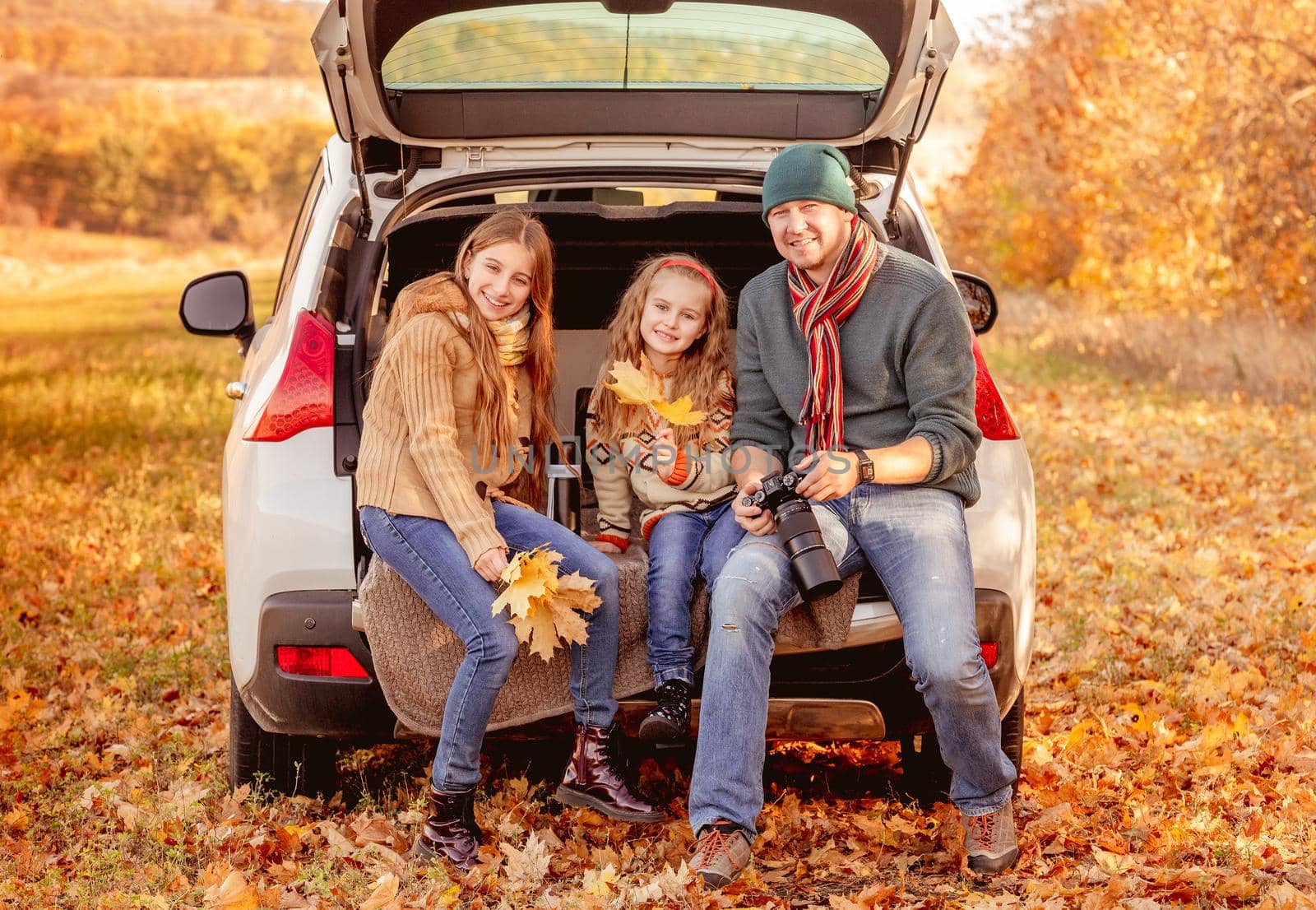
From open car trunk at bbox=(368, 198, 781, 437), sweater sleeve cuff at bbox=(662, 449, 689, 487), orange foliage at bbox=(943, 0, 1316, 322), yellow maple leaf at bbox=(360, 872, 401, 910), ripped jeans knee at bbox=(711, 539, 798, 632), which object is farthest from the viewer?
orange foliage at bbox=(943, 0, 1316, 322)

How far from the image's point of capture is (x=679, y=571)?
3.47 meters

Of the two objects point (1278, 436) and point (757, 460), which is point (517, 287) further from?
point (1278, 436)

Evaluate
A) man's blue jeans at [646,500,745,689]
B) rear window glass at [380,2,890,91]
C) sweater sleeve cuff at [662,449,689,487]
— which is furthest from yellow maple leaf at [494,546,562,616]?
rear window glass at [380,2,890,91]

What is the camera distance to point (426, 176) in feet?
13.2

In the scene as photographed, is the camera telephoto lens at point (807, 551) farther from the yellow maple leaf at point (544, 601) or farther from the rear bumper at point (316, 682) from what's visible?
the rear bumper at point (316, 682)

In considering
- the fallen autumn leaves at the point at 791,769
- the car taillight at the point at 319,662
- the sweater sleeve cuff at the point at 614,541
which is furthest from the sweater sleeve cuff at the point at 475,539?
the fallen autumn leaves at the point at 791,769

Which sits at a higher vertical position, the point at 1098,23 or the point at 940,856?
the point at 1098,23

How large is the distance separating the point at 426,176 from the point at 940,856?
2.27m

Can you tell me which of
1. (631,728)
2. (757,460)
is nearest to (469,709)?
(631,728)

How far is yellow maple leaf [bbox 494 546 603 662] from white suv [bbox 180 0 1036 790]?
1.18 feet

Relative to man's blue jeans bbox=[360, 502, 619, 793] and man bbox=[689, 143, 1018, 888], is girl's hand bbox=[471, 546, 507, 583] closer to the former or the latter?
man's blue jeans bbox=[360, 502, 619, 793]

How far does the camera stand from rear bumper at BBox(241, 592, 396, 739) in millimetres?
3279

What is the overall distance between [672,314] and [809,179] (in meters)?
0.58

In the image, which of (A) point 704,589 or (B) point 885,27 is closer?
(A) point 704,589
